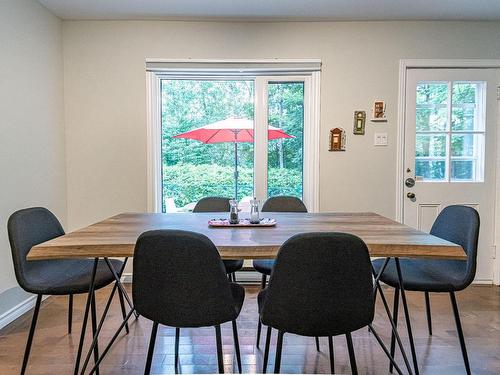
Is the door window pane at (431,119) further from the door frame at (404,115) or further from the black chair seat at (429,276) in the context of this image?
the black chair seat at (429,276)

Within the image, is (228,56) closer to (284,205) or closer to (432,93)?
(284,205)

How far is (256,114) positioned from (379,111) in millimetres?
1111

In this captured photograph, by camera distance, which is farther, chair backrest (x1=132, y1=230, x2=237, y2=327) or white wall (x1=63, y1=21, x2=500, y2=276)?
white wall (x1=63, y1=21, x2=500, y2=276)

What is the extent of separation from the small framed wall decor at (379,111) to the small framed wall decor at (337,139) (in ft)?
1.02

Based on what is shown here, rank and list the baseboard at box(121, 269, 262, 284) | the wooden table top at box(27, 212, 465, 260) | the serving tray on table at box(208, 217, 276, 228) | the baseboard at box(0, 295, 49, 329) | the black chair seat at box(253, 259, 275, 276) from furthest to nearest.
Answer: the baseboard at box(121, 269, 262, 284) → the baseboard at box(0, 295, 49, 329) → the black chair seat at box(253, 259, 275, 276) → the serving tray on table at box(208, 217, 276, 228) → the wooden table top at box(27, 212, 465, 260)

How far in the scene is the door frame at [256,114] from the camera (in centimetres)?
312

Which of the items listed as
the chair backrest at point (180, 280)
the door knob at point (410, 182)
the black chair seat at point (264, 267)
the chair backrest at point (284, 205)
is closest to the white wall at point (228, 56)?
the door knob at point (410, 182)

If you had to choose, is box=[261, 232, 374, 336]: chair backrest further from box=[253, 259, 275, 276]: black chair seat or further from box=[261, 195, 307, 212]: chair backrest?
box=[261, 195, 307, 212]: chair backrest

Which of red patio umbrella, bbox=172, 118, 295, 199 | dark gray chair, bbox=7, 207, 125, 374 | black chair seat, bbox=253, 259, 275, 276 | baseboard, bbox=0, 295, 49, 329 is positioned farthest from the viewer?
red patio umbrella, bbox=172, 118, 295, 199

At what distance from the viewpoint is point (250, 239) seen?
151 centimetres

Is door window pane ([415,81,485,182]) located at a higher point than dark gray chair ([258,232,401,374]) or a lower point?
higher

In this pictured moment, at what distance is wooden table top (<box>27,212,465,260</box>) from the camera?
1388mm

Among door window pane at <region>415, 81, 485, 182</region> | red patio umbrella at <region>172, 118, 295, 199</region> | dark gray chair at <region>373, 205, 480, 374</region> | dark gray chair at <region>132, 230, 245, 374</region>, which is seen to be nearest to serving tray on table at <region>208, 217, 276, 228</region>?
dark gray chair at <region>132, 230, 245, 374</region>

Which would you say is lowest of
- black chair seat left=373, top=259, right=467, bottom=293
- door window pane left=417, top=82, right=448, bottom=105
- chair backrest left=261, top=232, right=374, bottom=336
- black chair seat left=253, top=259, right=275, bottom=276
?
black chair seat left=253, top=259, right=275, bottom=276
